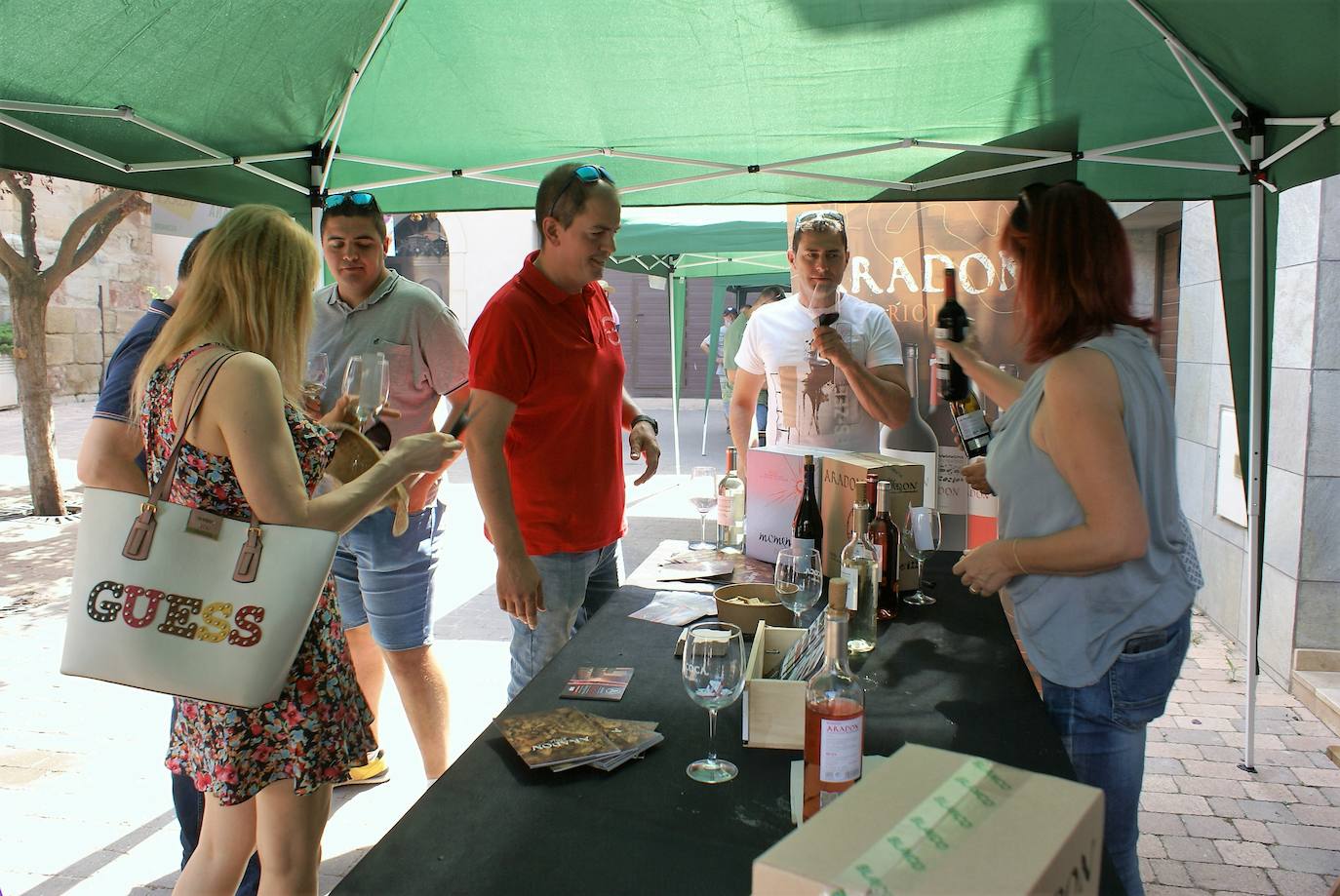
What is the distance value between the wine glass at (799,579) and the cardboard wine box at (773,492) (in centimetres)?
66

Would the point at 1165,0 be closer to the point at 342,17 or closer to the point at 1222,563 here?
the point at 342,17

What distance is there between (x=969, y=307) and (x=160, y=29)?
3.69 m

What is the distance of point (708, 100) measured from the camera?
3.33 metres

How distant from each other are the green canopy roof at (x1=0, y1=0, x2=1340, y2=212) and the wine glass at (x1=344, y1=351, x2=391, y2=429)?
3.62 feet

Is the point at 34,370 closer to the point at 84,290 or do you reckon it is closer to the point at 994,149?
the point at 994,149

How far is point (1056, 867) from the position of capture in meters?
0.66

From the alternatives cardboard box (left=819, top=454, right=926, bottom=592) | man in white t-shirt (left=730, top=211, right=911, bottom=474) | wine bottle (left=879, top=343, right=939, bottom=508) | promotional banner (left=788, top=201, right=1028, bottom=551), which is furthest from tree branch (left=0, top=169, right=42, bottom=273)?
cardboard box (left=819, top=454, right=926, bottom=592)

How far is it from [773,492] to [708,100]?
5.17 ft

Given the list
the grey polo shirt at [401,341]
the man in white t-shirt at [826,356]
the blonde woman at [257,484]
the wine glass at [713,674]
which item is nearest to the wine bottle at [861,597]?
the wine glass at [713,674]

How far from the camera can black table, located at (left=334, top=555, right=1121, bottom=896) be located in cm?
109

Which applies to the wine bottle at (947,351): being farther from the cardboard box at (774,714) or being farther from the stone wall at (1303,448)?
the stone wall at (1303,448)

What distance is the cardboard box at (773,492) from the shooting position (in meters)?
2.52

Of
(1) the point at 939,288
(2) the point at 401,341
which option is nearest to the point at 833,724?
(2) the point at 401,341

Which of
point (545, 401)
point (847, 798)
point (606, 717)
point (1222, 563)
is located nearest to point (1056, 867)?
point (847, 798)
